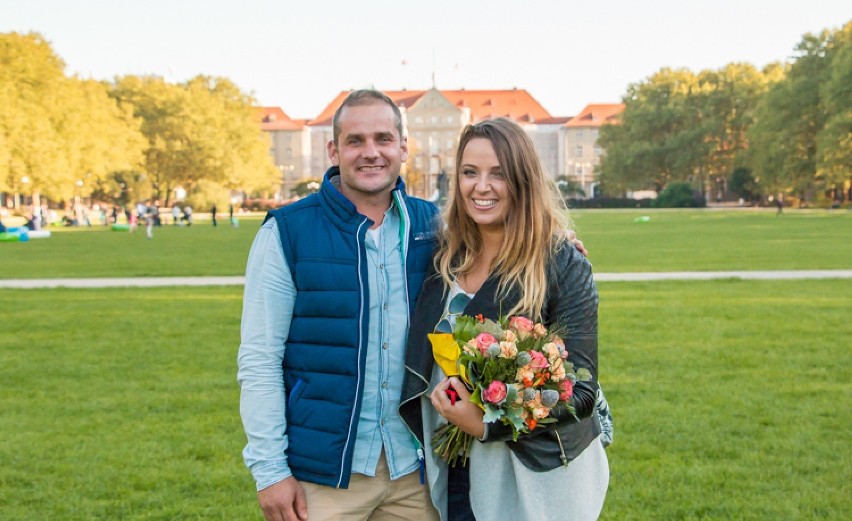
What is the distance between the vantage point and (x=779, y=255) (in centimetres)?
2039

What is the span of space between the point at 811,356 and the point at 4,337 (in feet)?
27.8

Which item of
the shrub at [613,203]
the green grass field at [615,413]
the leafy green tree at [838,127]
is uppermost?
the leafy green tree at [838,127]

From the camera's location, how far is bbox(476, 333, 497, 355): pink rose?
2.27 m

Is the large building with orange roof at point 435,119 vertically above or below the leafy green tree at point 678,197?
above

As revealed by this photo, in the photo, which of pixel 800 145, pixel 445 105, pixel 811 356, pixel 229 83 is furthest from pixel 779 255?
pixel 445 105

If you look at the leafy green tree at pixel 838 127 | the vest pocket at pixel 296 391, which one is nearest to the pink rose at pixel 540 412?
the vest pocket at pixel 296 391

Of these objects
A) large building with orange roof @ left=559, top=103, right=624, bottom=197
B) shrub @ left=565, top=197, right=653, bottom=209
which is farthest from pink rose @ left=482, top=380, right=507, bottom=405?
large building with orange roof @ left=559, top=103, right=624, bottom=197

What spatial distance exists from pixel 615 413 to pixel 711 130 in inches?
2858

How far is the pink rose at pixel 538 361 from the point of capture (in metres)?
2.27

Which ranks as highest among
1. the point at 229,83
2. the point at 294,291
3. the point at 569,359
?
the point at 229,83

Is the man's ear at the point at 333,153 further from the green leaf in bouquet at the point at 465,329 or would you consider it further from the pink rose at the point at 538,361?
the pink rose at the point at 538,361

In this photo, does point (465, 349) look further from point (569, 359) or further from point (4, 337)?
point (4, 337)

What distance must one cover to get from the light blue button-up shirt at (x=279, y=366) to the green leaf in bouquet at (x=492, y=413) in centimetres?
43

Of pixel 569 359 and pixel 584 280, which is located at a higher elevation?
pixel 584 280
